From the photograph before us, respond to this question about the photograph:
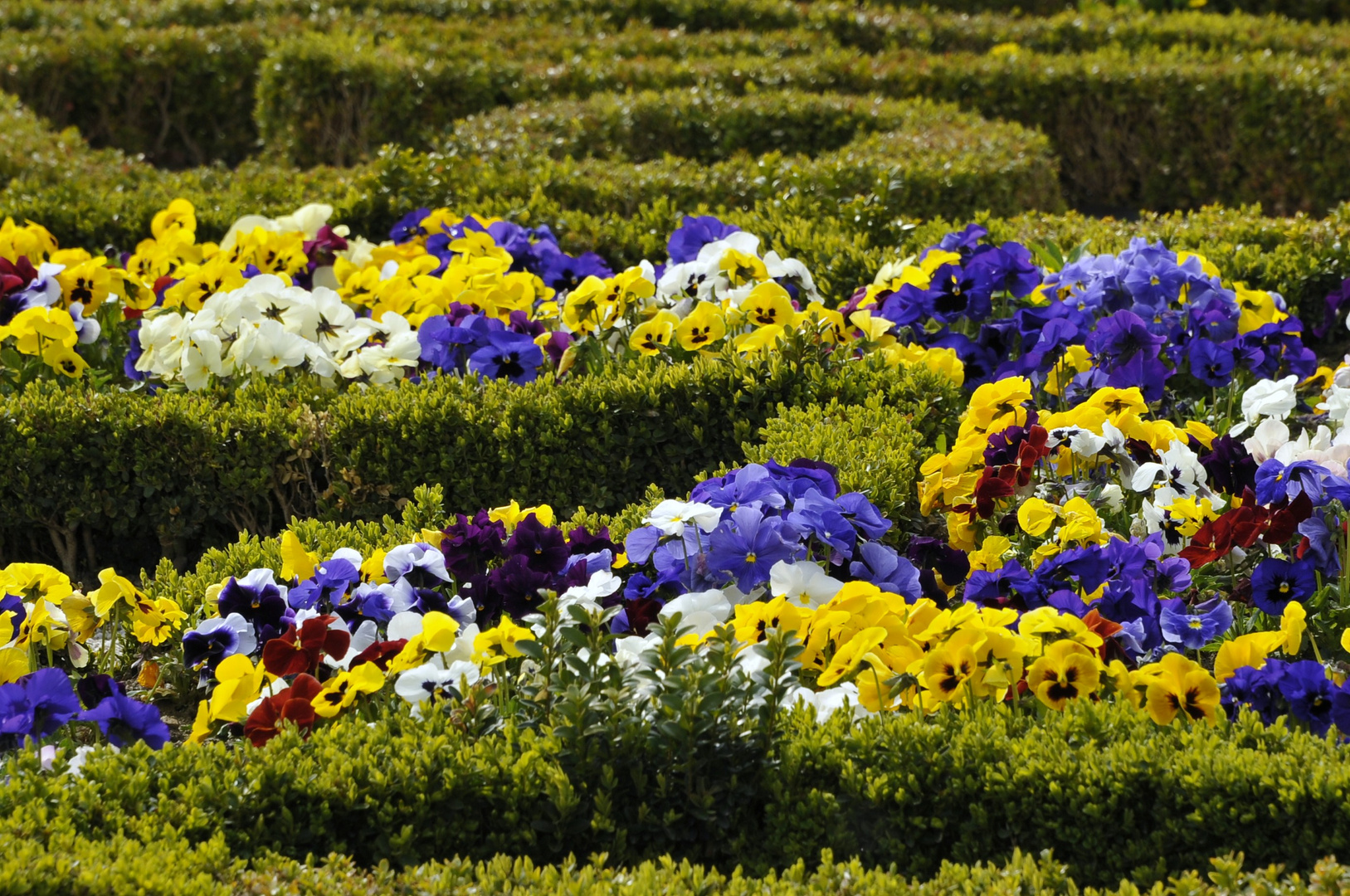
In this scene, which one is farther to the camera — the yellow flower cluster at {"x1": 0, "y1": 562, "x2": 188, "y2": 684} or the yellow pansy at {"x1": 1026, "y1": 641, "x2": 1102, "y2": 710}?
the yellow flower cluster at {"x1": 0, "y1": 562, "x2": 188, "y2": 684}

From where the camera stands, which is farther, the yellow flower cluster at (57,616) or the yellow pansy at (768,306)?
the yellow pansy at (768,306)

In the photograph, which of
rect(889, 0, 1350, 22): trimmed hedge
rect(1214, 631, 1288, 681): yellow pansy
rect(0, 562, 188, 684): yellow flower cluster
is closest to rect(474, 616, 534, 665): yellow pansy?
Result: rect(0, 562, 188, 684): yellow flower cluster

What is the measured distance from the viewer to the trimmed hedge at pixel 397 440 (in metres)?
4.50

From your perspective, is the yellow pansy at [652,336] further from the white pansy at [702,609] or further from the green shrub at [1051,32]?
the green shrub at [1051,32]

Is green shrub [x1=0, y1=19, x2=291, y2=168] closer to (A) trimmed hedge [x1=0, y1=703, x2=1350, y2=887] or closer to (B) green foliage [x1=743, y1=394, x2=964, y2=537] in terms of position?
(B) green foliage [x1=743, y1=394, x2=964, y2=537]

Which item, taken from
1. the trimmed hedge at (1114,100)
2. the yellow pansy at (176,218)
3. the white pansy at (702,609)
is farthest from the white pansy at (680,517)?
the trimmed hedge at (1114,100)

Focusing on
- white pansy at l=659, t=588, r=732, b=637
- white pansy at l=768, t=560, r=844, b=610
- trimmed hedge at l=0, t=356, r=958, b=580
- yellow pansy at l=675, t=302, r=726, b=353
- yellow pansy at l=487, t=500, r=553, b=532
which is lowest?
trimmed hedge at l=0, t=356, r=958, b=580

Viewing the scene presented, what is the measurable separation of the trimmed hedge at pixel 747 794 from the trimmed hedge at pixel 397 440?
185 cm

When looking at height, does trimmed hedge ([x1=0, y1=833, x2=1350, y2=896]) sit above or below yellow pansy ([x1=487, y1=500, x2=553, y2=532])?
below

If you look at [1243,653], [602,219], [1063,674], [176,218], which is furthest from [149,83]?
[1243,653]

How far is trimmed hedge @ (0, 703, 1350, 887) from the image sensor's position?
8.36 feet

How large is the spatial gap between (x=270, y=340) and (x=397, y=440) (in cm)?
72

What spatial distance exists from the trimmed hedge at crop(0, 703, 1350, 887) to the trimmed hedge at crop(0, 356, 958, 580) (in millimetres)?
1847

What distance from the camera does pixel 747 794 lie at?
107 inches
